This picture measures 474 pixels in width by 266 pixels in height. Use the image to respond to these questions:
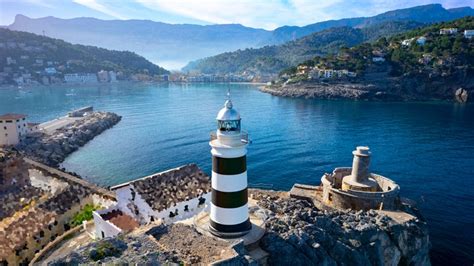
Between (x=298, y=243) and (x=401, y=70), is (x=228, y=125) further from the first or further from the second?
(x=401, y=70)

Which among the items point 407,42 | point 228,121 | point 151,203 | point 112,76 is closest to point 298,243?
point 228,121

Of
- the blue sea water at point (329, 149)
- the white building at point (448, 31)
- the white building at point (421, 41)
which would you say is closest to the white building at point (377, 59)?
the white building at point (421, 41)

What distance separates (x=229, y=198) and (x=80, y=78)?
15955cm

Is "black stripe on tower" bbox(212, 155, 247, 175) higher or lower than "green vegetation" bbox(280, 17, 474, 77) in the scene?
lower

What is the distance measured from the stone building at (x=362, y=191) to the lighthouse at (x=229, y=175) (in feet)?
34.8

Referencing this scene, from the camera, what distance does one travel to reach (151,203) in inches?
578

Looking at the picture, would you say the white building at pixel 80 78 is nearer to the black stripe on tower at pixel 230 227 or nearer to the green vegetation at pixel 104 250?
the black stripe on tower at pixel 230 227

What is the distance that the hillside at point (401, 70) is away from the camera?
83250 millimetres

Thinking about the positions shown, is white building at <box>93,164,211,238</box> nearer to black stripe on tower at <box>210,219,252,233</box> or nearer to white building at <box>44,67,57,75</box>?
black stripe on tower at <box>210,219,252,233</box>

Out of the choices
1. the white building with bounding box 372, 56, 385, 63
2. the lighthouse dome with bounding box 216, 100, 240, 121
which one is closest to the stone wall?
the lighthouse dome with bounding box 216, 100, 240, 121

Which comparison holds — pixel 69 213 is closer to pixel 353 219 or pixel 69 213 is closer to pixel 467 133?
pixel 353 219

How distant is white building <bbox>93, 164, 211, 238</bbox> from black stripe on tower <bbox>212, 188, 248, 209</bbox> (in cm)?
514

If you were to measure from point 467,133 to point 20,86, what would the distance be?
484 ft

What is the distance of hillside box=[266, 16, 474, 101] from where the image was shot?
83250mm
